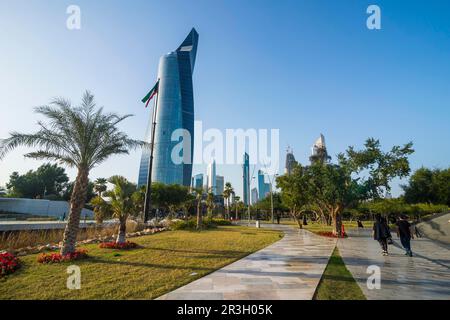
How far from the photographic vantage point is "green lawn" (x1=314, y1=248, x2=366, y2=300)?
5.65 meters

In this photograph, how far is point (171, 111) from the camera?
109625 mm

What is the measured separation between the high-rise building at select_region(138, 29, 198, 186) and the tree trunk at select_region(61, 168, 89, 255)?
99485 mm

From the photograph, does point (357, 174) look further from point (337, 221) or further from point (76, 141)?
point (76, 141)

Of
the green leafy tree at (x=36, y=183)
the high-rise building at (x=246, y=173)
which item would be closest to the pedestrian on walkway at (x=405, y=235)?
the high-rise building at (x=246, y=173)

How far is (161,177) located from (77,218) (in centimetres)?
10640

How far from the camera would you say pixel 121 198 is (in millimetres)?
14391

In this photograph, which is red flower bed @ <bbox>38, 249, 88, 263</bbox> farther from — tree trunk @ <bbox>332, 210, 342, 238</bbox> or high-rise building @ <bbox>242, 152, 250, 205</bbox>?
high-rise building @ <bbox>242, 152, 250, 205</bbox>

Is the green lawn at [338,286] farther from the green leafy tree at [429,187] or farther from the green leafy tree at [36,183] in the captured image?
the green leafy tree at [36,183]

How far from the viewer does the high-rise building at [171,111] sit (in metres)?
110

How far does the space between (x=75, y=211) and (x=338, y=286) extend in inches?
435

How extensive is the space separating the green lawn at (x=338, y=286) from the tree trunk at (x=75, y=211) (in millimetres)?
10086

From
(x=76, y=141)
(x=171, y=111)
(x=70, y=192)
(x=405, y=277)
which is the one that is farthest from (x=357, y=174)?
(x=171, y=111)
